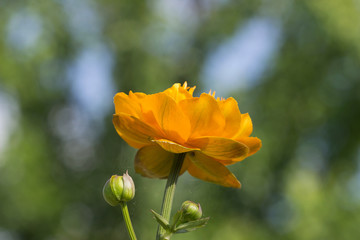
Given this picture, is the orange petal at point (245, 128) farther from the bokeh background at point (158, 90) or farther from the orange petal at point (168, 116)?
the bokeh background at point (158, 90)

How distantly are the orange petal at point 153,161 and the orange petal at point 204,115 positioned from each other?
70 mm

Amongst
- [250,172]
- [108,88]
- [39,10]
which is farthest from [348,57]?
[39,10]

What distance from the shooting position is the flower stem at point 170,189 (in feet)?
2.19

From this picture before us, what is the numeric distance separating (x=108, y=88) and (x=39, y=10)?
208 cm

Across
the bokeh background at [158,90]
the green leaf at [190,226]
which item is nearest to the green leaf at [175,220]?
the green leaf at [190,226]

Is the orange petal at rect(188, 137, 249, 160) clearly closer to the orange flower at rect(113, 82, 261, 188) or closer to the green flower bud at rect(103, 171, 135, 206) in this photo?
the orange flower at rect(113, 82, 261, 188)

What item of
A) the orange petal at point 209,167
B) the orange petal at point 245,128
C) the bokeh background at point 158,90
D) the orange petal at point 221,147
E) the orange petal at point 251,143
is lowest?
the bokeh background at point 158,90

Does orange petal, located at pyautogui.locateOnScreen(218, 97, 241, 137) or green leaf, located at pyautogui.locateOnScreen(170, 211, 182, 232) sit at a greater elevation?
orange petal, located at pyautogui.locateOnScreen(218, 97, 241, 137)

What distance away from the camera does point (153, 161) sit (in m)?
0.77

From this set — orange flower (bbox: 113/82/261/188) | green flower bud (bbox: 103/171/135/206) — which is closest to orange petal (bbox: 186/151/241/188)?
orange flower (bbox: 113/82/261/188)

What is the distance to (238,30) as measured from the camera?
31.2ft

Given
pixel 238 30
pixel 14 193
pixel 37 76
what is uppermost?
pixel 238 30

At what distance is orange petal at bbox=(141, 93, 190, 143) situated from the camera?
70 centimetres

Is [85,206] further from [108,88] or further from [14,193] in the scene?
[108,88]
